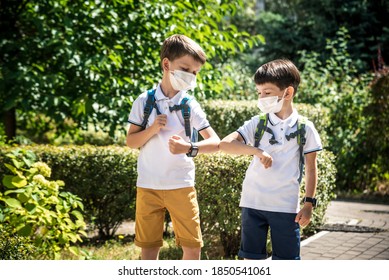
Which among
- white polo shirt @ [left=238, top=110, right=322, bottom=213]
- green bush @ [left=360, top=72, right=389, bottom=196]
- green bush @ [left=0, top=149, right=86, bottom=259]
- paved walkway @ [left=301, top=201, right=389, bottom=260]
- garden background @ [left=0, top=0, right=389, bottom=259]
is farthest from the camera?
green bush @ [left=360, top=72, right=389, bottom=196]

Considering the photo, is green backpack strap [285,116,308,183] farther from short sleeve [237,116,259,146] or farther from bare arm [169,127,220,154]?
bare arm [169,127,220,154]

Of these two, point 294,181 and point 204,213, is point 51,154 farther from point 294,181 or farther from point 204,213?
Result: point 294,181

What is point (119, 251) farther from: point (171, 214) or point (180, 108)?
point (180, 108)

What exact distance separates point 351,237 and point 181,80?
3405 millimetres

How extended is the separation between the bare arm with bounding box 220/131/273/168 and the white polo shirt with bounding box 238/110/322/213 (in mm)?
76

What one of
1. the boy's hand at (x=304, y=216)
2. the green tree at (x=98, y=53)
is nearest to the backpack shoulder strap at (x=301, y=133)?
the boy's hand at (x=304, y=216)

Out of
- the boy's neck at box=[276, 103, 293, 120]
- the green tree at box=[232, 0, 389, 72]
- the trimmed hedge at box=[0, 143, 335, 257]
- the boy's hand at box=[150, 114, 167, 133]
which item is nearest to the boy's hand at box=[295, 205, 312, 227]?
the boy's neck at box=[276, 103, 293, 120]

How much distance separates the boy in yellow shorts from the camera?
3756mm

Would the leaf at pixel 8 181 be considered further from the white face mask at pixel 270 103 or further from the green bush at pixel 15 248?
the white face mask at pixel 270 103

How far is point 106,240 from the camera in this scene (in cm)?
673

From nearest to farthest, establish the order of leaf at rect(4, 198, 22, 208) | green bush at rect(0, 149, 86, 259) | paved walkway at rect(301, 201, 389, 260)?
leaf at rect(4, 198, 22, 208) < green bush at rect(0, 149, 86, 259) < paved walkway at rect(301, 201, 389, 260)

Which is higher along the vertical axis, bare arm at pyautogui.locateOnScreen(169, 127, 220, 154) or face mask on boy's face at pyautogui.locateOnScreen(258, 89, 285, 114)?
face mask on boy's face at pyautogui.locateOnScreen(258, 89, 285, 114)

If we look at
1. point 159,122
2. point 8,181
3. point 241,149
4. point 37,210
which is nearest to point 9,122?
point 8,181
